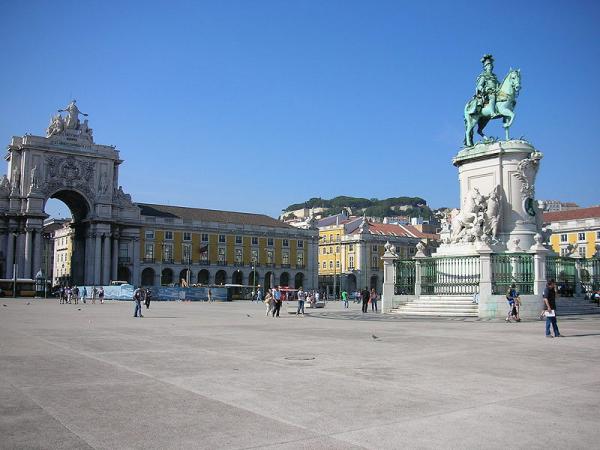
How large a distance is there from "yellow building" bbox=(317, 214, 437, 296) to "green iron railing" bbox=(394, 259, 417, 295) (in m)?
72.6

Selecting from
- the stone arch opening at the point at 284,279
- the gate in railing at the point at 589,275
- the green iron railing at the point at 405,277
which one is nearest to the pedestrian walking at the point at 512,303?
the green iron railing at the point at 405,277

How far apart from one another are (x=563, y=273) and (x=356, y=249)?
7809 cm

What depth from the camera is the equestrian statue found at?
28250mm

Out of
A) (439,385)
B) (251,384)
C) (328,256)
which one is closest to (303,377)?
(251,384)

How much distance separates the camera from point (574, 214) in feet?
269

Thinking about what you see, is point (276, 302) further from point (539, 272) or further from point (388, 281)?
point (539, 272)

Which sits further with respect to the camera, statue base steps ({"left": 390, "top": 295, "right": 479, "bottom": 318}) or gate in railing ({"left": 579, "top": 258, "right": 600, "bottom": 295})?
gate in railing ({"left": 579, "top": 258, "right": 600, "bottom": 295})

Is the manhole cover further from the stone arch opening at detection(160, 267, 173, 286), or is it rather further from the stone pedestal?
the stone arch opening at detection(160, 267, 173, 286)

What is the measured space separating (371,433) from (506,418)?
158 cm

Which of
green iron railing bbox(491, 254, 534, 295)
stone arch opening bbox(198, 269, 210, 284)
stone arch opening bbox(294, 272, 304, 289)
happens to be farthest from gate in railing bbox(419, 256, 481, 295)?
stone arch opening bbox(294, 272, 304, 289)

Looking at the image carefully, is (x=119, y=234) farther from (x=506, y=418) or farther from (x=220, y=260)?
(x=506, y=418)

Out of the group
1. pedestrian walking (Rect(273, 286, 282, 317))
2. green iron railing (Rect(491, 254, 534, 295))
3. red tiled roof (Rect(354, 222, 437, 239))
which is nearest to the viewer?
green iron railing (Rect(491, 254, 534, 295))

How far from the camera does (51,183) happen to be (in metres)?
86.8

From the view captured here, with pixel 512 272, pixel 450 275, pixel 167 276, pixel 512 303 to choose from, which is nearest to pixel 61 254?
pixel 167 276
